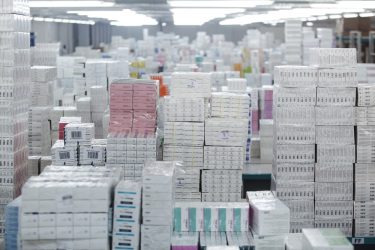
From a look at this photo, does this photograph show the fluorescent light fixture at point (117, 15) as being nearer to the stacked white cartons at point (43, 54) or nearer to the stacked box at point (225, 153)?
the stacked white cartons at point (43, 54)

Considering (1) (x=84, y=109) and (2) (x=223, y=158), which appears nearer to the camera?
(2) (x=223, y=158)

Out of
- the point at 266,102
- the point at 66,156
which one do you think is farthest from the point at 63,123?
the point at 266,102

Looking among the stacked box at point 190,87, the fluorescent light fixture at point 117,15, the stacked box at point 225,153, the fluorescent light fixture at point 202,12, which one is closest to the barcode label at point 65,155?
the stacked box at point 190,87

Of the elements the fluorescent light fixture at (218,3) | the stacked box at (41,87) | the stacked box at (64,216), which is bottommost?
the stacked box at (64,216)

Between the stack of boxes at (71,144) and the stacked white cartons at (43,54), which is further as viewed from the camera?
the stacked white cartons at (43,54)

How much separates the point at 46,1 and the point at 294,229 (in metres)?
6.68

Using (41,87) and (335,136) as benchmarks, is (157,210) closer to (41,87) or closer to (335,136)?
(335,136)

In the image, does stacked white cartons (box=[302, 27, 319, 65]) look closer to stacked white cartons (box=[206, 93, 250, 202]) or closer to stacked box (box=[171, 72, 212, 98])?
stacked box (box=[171, 72, 212, 98])

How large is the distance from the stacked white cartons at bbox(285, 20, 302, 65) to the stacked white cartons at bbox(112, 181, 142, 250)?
11573 mm

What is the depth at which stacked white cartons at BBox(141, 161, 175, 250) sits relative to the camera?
276 inches

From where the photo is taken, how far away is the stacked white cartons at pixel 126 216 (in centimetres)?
688

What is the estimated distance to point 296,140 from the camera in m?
9.55

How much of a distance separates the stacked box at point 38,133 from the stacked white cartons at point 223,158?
343 centimetres

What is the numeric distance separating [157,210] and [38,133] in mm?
5066
